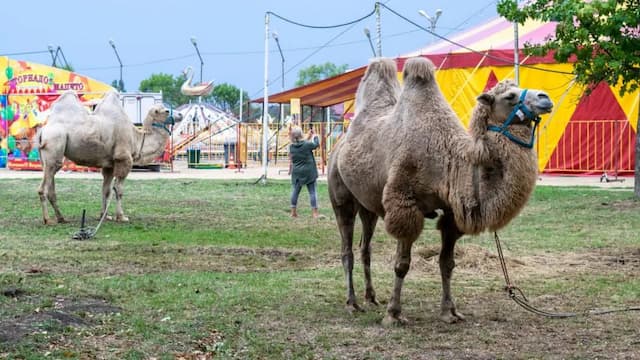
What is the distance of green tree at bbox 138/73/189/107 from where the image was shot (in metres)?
112

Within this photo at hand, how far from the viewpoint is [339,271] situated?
10.0 meters

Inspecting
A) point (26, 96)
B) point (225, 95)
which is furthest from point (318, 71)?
point (26, 96)

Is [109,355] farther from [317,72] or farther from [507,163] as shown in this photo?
[317,72]

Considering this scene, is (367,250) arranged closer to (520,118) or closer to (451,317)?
(451,317)

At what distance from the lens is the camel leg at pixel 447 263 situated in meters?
7.46

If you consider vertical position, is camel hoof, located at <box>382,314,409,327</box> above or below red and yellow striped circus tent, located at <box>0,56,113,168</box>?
below

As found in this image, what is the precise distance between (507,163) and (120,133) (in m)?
10.3

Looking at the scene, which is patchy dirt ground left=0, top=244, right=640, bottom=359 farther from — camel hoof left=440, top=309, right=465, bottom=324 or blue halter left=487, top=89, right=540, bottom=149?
blue halter left=487, top=89, right=540, bottom=149

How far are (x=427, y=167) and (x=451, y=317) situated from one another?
4.43ft

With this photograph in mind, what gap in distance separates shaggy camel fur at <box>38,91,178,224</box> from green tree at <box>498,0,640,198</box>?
7.52 m

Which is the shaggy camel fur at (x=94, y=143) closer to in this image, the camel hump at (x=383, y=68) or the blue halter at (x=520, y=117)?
the camel hump at (x=383, y=68)

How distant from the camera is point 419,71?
761 cm

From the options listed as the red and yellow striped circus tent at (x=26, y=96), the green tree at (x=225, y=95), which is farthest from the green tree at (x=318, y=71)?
the red and yellow striped circus tent at (x=26, y=96)

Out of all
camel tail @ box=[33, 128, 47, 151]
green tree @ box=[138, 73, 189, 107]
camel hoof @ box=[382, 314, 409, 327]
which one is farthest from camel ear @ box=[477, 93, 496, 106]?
green tree @ box=[138, 73, 189, 107]
